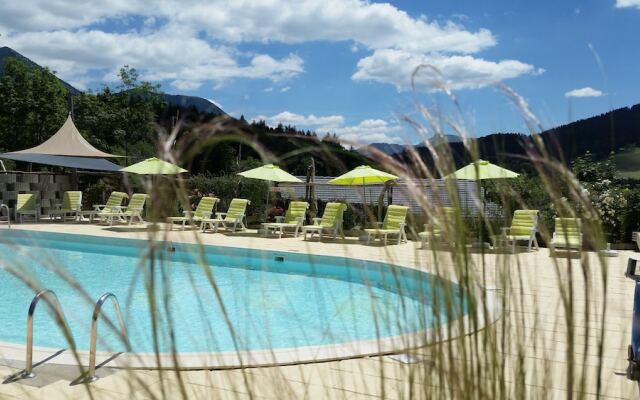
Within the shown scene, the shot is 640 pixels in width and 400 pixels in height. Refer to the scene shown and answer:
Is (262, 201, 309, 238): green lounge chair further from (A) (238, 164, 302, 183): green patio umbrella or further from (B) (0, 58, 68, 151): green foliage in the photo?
(B) (0, 58, 68, 151): green foliage

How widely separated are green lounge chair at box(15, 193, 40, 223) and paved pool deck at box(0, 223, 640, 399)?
9016 millimetres

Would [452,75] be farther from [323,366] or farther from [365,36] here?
[365,36]

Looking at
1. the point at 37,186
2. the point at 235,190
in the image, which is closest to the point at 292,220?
the point at 235,190

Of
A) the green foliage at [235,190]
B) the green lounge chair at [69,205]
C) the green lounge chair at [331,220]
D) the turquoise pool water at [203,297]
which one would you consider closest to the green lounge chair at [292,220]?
the green lounge chair at [331,220]

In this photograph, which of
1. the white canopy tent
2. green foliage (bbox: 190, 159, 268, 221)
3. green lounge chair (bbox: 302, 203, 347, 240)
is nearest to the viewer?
green lounge chair (bbox: 302, 203, 347, 240)

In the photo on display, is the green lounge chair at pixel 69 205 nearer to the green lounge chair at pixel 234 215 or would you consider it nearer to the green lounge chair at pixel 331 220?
the green lounge chair at pixel 234 215

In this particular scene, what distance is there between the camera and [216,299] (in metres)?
1.86

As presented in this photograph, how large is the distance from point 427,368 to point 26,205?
15.0 meters

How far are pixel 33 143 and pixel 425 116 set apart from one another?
29.3 m

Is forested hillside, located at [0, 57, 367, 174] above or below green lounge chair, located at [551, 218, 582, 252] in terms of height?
above

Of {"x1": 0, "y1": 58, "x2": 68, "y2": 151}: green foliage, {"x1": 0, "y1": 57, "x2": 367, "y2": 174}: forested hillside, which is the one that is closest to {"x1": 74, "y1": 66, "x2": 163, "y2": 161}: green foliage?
{"x1": 0, "y1": 57, "x2": 367, "y2": 174}: forested hillside

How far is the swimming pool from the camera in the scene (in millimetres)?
1465

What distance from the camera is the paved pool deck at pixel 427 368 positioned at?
1250 millimetres

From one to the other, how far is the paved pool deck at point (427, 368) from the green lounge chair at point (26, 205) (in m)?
9.02
